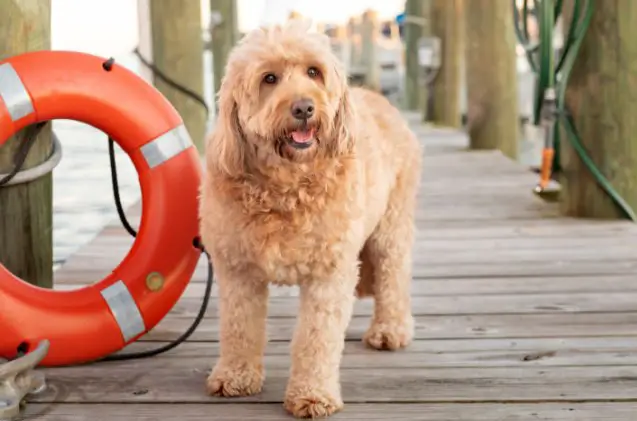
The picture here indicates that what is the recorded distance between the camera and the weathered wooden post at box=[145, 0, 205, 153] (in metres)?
6.02

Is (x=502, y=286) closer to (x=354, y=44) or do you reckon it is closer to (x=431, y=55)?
(x=431, y=55)

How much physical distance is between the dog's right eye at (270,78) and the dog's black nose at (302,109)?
4.4 inches

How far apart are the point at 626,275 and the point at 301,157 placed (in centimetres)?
176

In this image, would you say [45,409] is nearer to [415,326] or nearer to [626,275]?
[415,326]

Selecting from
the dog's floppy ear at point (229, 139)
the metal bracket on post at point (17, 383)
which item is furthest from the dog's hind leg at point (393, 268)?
the metal bracket on post at point (17, 383)

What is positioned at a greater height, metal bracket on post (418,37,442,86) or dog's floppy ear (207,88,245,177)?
dog's floppy ear (207,88,245,177)

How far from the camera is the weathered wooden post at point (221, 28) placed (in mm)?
9650

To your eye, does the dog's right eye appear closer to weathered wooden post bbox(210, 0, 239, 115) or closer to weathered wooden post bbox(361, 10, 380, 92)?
weathered wooden post bbox(210, 0, 239, 115)

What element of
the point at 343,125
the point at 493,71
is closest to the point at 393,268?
the point at 343,125

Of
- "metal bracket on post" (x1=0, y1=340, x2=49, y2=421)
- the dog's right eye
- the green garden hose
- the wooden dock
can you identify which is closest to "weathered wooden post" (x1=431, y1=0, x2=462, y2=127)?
the green garden hose

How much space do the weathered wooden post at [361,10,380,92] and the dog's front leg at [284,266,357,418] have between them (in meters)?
12.7

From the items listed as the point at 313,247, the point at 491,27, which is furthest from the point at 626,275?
the point at 491,27

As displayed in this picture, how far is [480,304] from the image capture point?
10.5ft

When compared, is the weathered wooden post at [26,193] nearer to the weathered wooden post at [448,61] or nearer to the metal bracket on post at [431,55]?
the weathered wooden post at [448,61]
